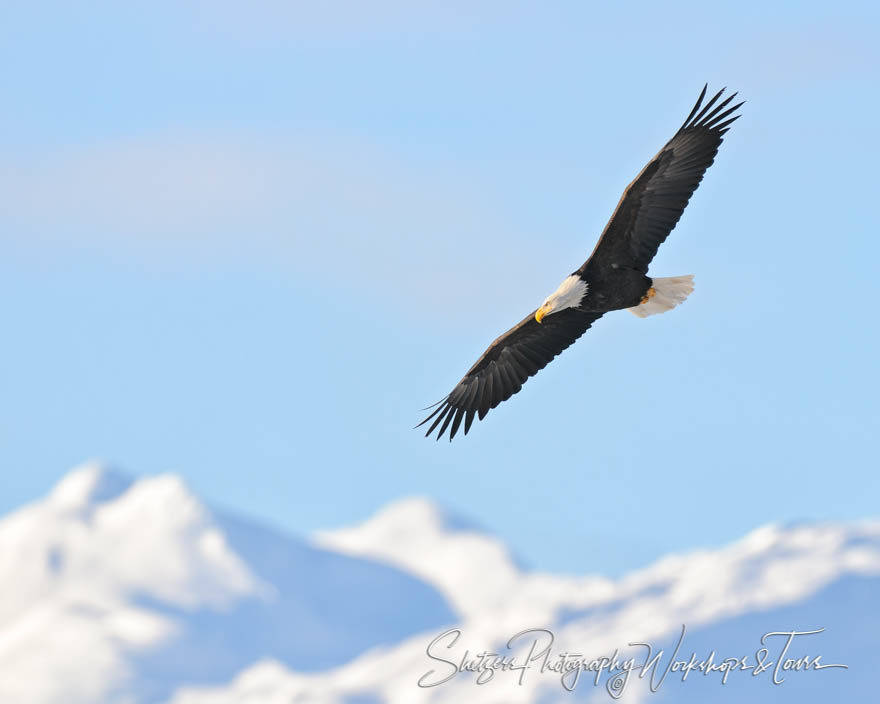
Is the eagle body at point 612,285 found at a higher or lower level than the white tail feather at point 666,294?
lower

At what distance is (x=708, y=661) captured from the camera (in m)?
21.2

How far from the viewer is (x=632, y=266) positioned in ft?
60.2

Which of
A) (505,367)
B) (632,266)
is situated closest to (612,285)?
(632,266)

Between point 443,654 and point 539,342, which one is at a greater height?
point 443,654

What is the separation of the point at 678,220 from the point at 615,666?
7104 mm

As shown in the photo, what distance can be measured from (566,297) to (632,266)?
0.74 m

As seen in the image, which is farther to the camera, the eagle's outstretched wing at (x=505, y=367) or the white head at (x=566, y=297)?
the eagle's outstretched wing at (x=505, y=367)

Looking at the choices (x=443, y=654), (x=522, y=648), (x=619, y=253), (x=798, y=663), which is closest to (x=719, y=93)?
(x=619, y=253)

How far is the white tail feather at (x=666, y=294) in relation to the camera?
19.0 metres

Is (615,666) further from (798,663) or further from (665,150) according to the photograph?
(665,150)

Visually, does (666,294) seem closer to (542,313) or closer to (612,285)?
(612,285)

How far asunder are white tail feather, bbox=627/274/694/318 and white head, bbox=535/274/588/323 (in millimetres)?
959

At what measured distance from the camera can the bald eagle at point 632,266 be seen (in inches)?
702

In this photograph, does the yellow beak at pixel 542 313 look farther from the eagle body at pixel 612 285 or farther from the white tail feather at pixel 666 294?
the white tail feather at pixel 666 294
